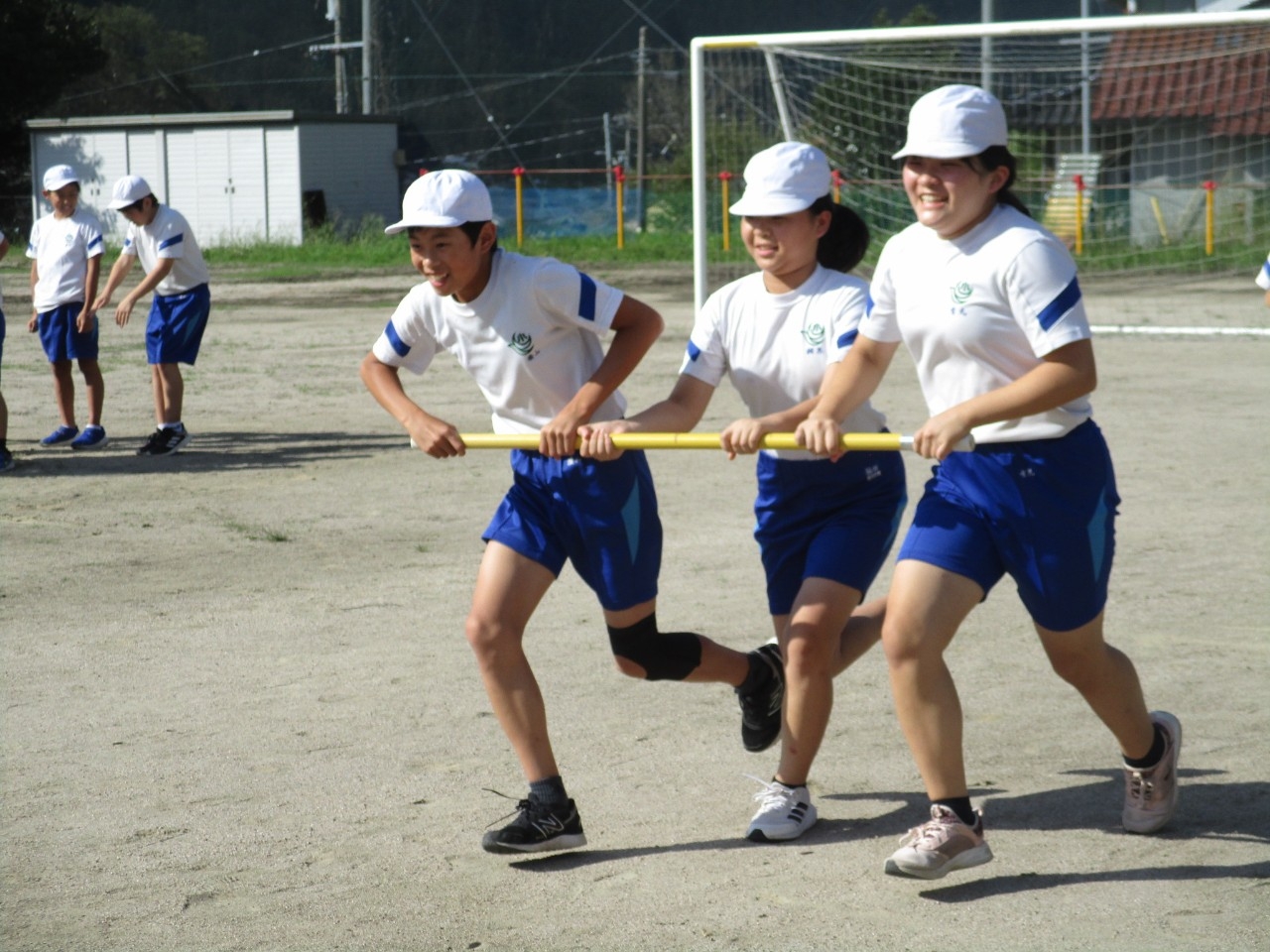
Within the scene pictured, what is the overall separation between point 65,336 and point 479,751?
7.45 metres

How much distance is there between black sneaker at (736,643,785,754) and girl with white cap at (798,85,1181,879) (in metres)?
0.92

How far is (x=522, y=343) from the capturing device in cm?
445

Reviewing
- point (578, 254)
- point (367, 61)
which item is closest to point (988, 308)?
point (578, 254)

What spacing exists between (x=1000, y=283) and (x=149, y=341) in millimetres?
8443

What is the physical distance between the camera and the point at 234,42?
48875mm

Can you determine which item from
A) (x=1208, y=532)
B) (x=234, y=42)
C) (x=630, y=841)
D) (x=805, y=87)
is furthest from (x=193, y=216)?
(x=630, y=841)

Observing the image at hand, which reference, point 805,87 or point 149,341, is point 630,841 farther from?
point 805,87

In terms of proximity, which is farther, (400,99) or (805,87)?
(400,99)

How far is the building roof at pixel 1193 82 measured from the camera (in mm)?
22812

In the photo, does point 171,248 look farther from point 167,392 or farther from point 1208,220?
point 1208,220

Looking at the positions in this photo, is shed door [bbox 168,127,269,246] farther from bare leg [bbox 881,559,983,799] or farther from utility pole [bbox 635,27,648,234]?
bare leg [bbox 881,559,983,799]

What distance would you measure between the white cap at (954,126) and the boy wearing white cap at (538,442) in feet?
3.16

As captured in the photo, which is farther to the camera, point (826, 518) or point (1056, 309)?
point (826, 518)

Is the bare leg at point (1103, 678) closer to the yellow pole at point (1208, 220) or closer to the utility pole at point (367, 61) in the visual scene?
the yellow pole at point (1208, 220)
